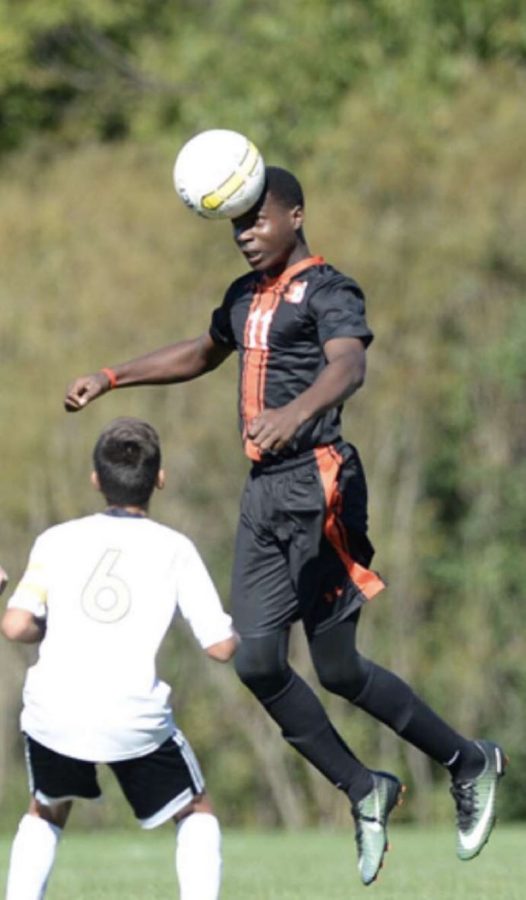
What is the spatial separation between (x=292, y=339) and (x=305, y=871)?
5.19m

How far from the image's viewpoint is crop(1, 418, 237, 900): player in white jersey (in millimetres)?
6219

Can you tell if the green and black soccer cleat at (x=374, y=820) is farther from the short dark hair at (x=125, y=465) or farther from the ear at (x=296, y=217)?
the ear at (x=296, y=217)

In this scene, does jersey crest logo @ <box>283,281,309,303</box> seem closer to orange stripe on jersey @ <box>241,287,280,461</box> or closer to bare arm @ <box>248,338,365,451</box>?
orange stripe on jersey @ <box>241,287,280,461</box>

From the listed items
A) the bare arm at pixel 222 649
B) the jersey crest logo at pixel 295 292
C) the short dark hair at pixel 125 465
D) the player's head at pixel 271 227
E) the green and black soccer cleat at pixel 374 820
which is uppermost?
the player's head at pixel 271 227

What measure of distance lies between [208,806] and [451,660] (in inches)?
689

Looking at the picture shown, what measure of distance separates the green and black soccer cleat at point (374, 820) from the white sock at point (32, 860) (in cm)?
137

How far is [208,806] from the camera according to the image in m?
6.57

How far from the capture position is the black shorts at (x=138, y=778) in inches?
251

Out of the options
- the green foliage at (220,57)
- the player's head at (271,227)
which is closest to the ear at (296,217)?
the player's head at (271,227)

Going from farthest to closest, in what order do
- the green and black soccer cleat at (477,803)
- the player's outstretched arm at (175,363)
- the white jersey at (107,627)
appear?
1. the player's outstretched arm at (175,363)
2. the green and black soccer cleat at (477,803)
3. the white jersey at (107,627)

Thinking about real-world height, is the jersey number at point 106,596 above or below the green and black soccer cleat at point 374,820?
above

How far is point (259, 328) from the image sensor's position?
7.61 metres

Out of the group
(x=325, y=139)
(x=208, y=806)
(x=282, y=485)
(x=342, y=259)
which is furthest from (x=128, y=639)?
(x=325, y=139)

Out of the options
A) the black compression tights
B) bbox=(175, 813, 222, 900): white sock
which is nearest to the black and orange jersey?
the black compression tights
